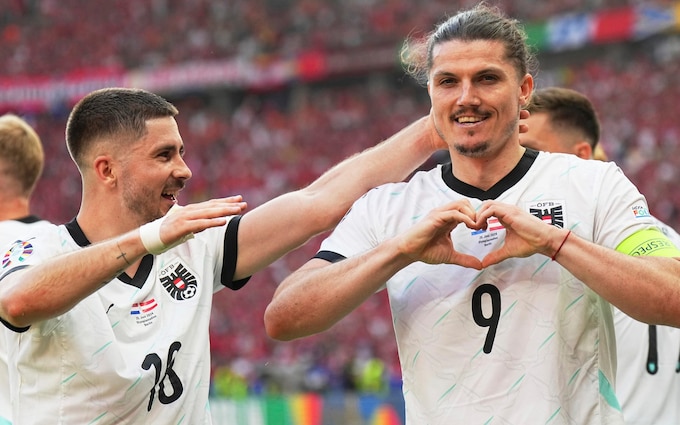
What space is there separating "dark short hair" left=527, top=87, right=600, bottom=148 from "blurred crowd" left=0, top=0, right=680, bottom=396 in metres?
10.1

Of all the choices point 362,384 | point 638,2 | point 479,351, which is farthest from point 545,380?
point 638,2

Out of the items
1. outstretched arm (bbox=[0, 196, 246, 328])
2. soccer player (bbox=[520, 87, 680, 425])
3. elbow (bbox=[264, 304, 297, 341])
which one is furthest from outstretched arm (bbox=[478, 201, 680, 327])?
soccer player (bbox=[520, 87, 680, 425])

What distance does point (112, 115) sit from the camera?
13.2 ft

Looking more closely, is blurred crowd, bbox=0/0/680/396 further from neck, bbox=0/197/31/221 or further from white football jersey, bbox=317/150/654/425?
white football jersey, bbox=317/150/654/425

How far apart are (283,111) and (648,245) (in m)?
Result: 33.6

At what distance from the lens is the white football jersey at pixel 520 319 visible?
132 inches

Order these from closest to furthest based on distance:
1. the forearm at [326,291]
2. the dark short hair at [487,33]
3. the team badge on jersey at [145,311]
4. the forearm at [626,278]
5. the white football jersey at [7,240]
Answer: the forearm at [626,278] < the forearm at [326,291] < the dark short hair at [487,33] < the team badge on jersey at [145,311] < the white football jersey at [7,240]

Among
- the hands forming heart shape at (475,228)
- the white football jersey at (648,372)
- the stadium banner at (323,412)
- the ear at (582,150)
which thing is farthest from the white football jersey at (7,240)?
the stadium banner at (323,412)

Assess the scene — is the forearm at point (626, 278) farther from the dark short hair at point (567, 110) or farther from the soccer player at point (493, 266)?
the dark short hair at point (567, 110)

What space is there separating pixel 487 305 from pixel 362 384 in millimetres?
14091

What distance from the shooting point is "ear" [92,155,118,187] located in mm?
4008

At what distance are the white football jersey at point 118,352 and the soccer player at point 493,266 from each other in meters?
0.49

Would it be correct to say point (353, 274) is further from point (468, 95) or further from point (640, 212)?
point (640, 212)

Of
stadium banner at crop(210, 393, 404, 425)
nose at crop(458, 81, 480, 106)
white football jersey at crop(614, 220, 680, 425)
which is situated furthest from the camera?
stadium banner at crop(210, 393, 404, 425)
